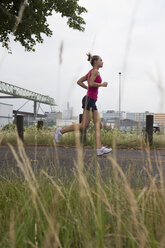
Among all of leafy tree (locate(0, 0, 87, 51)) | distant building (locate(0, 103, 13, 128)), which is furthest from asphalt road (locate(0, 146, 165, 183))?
distant building (locate(0, 103, 13, 128))

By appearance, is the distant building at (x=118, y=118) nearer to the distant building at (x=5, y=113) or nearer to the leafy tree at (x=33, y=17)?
the leafy tree at (x=33, y=17)

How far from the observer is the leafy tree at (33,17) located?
10266 millimetres

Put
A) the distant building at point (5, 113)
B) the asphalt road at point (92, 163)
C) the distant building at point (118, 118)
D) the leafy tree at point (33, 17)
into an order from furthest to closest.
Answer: the distant building at point (5, 113), the leafy tree at point (33, 17), the asphalt road at point (92, 163), the distant building at point (118, 118)

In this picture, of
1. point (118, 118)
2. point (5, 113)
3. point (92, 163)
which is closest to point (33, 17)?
point (92, 163)

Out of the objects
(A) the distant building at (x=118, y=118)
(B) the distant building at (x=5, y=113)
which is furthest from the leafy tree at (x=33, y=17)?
(B) the distant building at (x=5, y=113)

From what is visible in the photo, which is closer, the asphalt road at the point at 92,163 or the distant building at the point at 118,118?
the distant building at the point at 118,118

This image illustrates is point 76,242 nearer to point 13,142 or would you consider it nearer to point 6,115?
point 13,142

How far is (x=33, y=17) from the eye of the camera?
35.6 ft

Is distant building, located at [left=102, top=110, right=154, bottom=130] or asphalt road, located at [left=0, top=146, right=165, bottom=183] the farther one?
asphalt road, located at [left=0, top=146, right=165, bottom=183]

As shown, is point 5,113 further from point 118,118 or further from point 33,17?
point 118,118

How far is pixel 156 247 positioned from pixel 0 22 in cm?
1067

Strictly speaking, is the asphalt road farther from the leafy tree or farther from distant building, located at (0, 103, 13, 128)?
distant building, located at (0, 103, 13, 128)

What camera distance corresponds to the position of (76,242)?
1.29 metres

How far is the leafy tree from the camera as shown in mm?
10266
